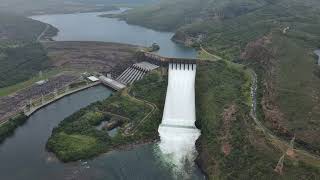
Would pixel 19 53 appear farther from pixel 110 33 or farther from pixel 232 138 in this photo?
pixel 232 138

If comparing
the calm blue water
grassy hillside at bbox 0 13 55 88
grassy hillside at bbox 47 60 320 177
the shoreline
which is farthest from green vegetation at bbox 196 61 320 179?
grassy hillside at bbox 0 13 55 88

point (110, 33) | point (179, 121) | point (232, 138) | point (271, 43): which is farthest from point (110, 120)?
point (110, 33)

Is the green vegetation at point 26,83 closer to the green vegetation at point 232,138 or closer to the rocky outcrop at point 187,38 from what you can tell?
the green vegetation at point 232,138

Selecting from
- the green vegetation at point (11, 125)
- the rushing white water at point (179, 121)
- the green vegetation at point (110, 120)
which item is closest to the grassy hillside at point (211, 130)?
the green vegetation at point (110, 120)

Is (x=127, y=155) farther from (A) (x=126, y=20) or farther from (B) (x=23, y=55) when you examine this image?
(A) (x=126, y=20)

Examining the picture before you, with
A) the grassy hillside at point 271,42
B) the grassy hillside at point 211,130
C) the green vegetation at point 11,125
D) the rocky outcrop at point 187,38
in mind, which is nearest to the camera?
the grassy hillside at point 211,130

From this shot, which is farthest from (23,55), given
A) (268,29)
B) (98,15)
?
(98,15)
